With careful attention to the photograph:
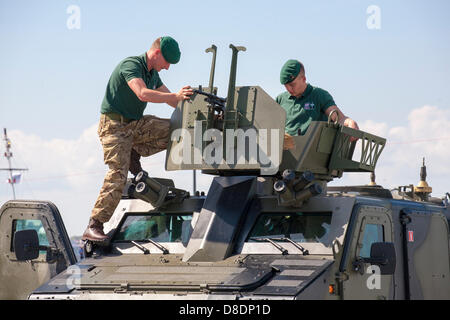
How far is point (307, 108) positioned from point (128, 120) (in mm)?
2077

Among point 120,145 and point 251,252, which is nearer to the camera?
point 251,252

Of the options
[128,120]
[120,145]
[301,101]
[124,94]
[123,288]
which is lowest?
[123,288]

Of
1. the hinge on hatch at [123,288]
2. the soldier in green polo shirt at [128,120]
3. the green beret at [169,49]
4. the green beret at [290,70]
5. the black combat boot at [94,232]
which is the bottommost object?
the hinge on hatch at [123,288]

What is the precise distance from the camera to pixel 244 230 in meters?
8.38

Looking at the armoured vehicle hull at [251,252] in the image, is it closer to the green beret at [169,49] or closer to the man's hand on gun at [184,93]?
the man's hand on gun at [184,93]

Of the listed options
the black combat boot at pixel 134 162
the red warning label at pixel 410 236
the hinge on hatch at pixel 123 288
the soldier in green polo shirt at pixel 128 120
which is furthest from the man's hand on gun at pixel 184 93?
the red warning label at pixel 410 236

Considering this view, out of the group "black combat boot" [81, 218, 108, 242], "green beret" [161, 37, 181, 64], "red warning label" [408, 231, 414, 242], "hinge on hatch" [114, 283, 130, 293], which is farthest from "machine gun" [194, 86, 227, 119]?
"red warning label" [408, 231, 414, 242]

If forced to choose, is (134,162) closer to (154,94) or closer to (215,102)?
(154,94)

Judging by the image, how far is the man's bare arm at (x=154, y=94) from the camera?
8.62m

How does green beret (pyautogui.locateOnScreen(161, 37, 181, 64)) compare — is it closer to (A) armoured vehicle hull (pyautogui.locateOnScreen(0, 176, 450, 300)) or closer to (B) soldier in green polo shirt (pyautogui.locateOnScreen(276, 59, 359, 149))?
(B) soldier in green polo shirt (pyautogui.locateOnScreen(276, 59, 359, 149))

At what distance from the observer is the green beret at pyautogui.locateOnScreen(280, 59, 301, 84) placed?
951 cm

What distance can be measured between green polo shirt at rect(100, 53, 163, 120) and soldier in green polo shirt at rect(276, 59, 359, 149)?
1.69m

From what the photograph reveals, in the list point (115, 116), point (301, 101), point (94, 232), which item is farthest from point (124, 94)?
point (301, 101)
